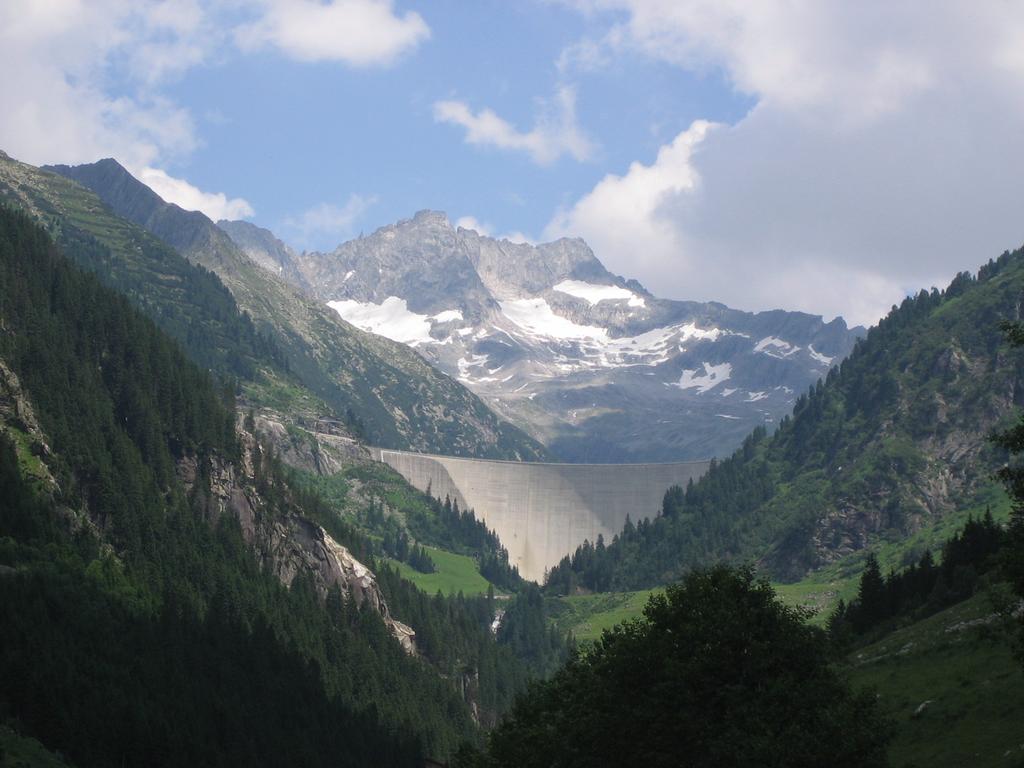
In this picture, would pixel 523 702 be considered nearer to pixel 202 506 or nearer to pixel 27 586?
pixel 27 586

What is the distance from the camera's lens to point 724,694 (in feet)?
196

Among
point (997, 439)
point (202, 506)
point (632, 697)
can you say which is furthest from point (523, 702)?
point (202, 506)

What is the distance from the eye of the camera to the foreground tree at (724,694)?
54688 mm

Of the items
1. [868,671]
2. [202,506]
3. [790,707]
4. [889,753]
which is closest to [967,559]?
[868,671]

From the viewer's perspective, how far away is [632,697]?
64.9 metres

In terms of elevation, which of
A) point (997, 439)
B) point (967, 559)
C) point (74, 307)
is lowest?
point (967, 559)

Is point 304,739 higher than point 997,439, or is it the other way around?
point 997,439

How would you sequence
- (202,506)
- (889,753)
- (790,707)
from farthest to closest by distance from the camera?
(202,506)
(889,753)
(790,707)

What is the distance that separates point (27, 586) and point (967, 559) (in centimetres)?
9172

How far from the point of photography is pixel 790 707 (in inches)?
2269

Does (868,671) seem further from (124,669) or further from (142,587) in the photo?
(142,587)

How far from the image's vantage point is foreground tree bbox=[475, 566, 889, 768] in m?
54.7

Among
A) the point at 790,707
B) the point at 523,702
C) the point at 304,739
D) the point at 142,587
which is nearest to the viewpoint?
the point at 790,707

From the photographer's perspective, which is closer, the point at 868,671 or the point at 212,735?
the point at 868,671
